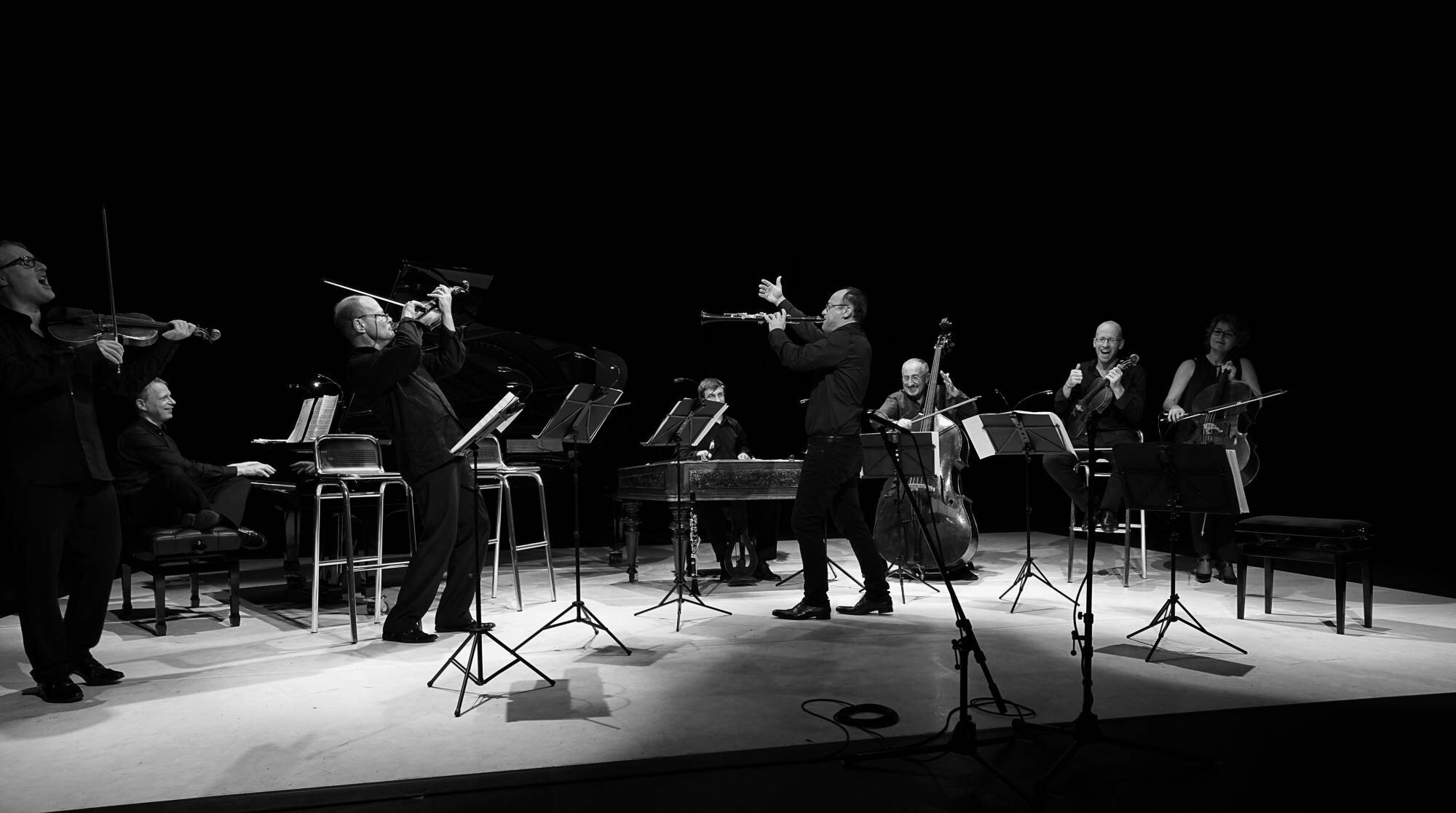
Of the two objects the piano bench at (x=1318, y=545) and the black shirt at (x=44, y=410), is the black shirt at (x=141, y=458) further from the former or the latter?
the piano bench at (x=1318, y=545)

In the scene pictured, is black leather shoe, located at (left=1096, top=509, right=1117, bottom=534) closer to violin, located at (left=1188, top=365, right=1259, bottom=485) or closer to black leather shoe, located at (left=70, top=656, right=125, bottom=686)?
violin, located at (left=1188, top=365, right=1259, bottom=485)

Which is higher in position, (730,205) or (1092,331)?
(730,205)

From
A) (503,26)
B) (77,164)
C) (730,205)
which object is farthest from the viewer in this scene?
(730,205)

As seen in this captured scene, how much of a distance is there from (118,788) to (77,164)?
573 centimetres

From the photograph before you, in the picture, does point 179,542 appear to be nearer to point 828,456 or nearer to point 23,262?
point 23,262

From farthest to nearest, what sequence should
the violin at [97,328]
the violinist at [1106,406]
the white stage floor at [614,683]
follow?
the violinist at [1106,406]
the violin at [97,328]
the white stage floor at [614,683]

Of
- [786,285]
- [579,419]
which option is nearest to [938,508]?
[579,419]

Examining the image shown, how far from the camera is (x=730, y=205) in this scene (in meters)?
8.66

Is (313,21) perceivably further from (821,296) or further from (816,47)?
(821,296)

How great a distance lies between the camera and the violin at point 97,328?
340 centimetres

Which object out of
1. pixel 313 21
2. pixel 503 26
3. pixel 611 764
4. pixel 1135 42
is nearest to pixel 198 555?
pixel 611 764

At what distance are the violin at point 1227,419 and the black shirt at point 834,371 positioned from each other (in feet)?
7.63

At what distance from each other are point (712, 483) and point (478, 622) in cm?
230

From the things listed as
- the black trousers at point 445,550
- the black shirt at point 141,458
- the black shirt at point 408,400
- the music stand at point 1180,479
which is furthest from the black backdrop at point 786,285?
the black shirt at point 408,400
